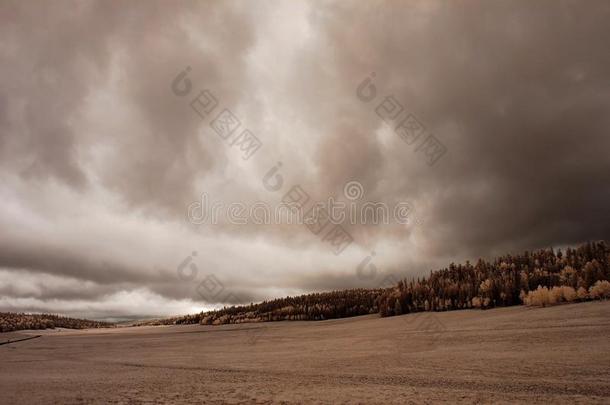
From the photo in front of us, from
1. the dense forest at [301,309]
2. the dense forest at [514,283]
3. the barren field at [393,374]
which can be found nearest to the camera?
the barren field at [393,374]

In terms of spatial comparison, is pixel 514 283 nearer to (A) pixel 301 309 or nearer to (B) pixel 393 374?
(B) pixel 393 374

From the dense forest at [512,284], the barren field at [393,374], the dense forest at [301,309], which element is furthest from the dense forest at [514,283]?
the dense forest at [301,309]

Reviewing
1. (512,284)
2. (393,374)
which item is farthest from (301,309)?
(393,374)

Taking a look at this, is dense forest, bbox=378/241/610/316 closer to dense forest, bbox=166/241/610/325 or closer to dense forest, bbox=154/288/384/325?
dense forest, bbox=166/241/610/325

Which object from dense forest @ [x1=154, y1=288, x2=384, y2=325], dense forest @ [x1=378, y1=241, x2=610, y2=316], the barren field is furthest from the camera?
dense forest @ [x1=154, y1=288, x2=384, y2=325]

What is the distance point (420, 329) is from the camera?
12555 millimetres

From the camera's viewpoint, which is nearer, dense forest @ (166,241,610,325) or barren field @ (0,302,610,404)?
barren field @ (0,302,610,404)

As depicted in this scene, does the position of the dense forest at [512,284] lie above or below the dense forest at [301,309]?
above

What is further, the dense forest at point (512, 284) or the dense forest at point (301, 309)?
the dense forest at point (301, 309)

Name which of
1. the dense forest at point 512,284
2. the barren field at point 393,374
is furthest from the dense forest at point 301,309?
the barren field at point 393,374

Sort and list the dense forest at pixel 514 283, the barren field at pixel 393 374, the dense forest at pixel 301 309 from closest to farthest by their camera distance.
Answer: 1. the barren field at pixel 393 374
2. the dense forest at pixel 514 283
3. the dense forest at pixel 301 309

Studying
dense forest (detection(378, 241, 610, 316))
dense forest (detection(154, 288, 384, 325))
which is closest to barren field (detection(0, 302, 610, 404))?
dense forest (detection(378, 241, 610, 316))

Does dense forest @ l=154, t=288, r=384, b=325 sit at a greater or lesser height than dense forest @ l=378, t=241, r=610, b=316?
lesser

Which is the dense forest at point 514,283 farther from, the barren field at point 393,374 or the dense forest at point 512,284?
the barren field at point 393,374
